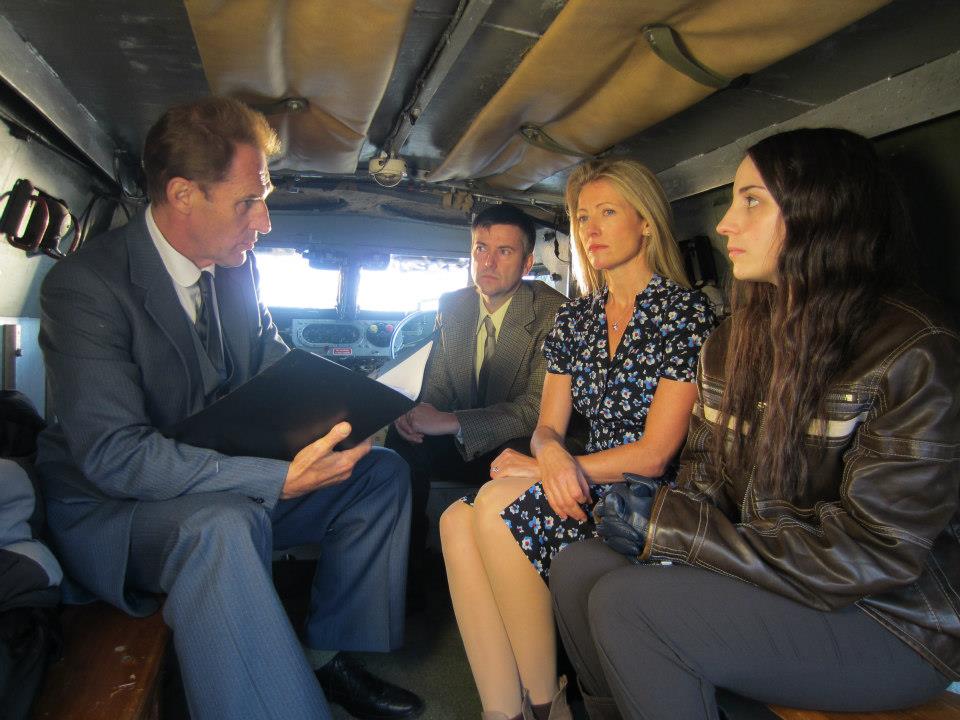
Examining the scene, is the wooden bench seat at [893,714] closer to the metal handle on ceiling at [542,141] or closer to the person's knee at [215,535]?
the person's knee at [215,535]

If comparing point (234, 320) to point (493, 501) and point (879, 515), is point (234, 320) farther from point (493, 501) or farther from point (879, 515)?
point (879, 515)

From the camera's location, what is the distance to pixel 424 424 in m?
2.70

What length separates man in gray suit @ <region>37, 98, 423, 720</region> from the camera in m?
1.46

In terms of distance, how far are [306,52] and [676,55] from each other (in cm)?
112

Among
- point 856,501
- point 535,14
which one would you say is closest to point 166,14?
point 535,14

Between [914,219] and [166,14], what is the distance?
238 centimetres

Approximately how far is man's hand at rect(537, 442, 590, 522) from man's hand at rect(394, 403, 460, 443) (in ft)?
2.88

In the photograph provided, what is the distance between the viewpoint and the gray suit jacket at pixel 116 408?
1.59 metres

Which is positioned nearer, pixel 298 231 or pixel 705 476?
pixel 705 476

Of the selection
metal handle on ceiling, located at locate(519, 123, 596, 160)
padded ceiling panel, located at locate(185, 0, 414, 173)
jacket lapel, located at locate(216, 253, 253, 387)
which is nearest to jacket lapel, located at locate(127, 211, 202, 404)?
jacket lapel, located at locate(216, 253, 253, 387)

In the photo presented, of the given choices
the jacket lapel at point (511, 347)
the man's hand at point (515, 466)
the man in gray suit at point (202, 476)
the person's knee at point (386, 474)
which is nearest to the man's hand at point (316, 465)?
the man in gray suit at point (202, 476)

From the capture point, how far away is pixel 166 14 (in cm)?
208

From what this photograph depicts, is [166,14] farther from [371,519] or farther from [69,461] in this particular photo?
[371,519]

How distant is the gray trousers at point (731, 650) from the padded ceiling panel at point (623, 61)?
138cm
